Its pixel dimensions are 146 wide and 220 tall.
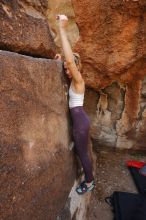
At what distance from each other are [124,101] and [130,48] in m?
0.78

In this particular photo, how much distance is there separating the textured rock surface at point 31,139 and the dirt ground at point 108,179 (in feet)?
3.60

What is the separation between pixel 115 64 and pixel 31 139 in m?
1.86

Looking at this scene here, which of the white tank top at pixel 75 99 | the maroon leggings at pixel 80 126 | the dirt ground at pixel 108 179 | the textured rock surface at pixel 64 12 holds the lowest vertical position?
the dirt ground at pixel 108 179

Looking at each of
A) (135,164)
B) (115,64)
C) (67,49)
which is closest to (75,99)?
(67,49)

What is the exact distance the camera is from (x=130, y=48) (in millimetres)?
3146

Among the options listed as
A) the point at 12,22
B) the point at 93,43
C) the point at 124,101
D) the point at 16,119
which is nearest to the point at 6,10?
the point at 12,22

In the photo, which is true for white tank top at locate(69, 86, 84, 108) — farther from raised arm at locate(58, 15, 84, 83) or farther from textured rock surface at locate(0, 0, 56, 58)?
textured rock surface at locate(0, 0, 56, 58)

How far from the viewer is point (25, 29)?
73.8 inches

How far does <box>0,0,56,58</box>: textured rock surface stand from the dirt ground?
181cm

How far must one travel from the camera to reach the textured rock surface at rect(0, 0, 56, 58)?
1.71m

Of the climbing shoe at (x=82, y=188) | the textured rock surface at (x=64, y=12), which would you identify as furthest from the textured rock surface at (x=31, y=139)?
the textured rock surface at (x=64, y=12)

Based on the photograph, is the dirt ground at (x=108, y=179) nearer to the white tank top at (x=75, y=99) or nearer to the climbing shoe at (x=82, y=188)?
the climbing shoe at (x=82, y=188)

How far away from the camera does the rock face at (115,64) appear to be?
9.75ft

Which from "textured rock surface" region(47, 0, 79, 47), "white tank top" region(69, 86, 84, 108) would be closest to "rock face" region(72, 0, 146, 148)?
"textured rock surface" region(47, 0, 79, 47)
